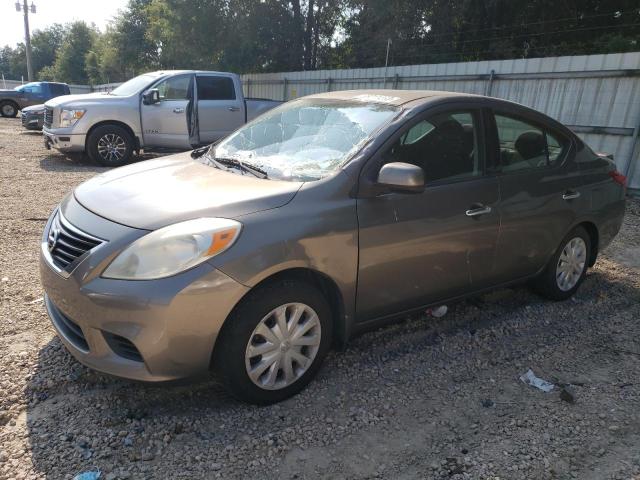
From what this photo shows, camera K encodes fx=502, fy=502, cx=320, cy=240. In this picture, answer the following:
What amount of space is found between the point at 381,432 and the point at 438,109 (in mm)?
2041

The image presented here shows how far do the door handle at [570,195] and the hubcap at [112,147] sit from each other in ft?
27.1

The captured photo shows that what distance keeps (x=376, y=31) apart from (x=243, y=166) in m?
16.5

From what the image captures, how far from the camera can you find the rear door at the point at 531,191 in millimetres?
3629

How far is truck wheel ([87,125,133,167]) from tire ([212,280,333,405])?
26.9 feet

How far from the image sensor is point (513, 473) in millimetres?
2395

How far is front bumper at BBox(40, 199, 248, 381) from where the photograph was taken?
7.64 ft


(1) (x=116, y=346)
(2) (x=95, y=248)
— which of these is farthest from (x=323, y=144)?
(1) (x=116, y=346)

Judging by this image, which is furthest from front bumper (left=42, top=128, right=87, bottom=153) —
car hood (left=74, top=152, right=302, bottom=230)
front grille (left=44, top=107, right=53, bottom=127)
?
car hood (left=74, top=152, right=302, bottom=230)

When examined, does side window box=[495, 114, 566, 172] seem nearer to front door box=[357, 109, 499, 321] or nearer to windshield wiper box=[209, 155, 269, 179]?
front door box=[357, 109, 499, 321]

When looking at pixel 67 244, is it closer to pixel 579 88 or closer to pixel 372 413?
pixel 372 413

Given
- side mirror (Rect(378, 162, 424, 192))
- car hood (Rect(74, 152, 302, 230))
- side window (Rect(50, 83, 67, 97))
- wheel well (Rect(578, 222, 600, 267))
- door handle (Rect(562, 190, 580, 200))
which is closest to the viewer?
car hood (Rect(74, 152, 302, 230))

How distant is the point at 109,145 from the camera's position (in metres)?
9.65

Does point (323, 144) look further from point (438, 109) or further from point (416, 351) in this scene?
point (416, 351)

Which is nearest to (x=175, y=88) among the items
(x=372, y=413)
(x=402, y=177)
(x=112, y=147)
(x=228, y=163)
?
(x=112, y=147)
